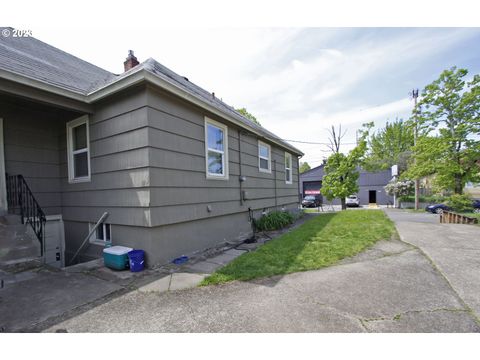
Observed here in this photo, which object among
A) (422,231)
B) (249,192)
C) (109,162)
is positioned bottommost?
(422,231)

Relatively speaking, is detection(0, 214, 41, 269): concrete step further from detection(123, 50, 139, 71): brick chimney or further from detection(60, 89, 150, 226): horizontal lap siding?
detection(123, 50, 139, 71): brick chimney

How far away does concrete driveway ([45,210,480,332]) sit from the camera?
224 cm

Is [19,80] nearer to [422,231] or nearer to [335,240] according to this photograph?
[335,240]

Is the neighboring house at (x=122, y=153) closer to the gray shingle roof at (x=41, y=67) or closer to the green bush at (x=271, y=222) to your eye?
the gray shingle roof at (x=41, y=67)

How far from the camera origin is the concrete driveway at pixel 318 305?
2242mm

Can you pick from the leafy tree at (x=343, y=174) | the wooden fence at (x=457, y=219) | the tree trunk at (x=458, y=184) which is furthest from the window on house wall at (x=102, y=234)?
the tree trunk at (x=458, y=184)

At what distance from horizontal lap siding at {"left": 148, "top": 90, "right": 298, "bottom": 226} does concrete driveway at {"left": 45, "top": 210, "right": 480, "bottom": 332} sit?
5.84 ft

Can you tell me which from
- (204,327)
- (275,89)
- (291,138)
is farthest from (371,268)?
(291,138)

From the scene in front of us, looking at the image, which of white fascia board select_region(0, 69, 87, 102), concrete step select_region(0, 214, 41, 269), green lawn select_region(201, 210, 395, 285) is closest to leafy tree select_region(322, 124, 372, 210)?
green lawn select_region(201, 210, 395, 285)

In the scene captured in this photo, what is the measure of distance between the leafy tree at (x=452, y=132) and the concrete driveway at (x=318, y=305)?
11.7 metres

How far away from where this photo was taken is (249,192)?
746 cm

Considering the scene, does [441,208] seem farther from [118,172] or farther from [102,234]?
[102,234]

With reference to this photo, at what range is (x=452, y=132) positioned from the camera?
1265cm
